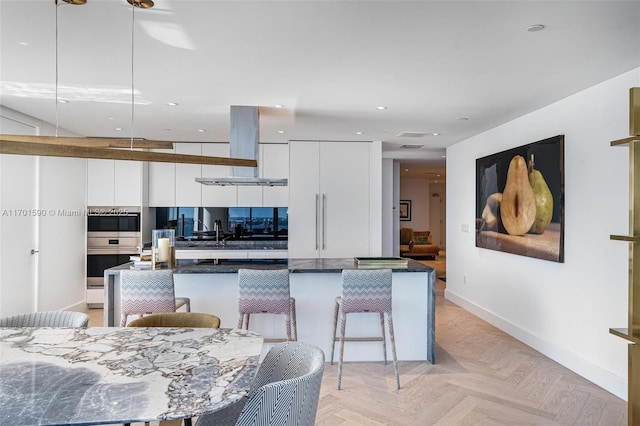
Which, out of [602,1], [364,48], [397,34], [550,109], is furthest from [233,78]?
[550,109]

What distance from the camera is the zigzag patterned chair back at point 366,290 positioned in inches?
127

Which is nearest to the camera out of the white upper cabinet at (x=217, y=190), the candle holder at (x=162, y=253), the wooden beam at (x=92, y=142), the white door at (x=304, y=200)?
the wooden beam at (x=92, y=142)

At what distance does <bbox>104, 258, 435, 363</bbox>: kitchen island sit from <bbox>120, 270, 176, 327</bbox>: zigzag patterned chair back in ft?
2.11

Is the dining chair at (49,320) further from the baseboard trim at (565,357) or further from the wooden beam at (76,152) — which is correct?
the baseboard trim at (565,357)

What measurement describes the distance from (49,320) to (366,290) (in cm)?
213

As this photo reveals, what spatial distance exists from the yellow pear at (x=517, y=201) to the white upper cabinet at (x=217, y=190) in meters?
3.78

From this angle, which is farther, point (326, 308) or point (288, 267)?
point (326, 308)

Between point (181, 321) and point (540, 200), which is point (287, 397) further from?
point (540, 200)

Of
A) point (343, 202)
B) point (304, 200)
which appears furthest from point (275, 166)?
point (343, 202)

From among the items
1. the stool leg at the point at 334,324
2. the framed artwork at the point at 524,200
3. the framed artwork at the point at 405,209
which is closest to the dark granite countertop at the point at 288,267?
the stool leg at the point at 334,324

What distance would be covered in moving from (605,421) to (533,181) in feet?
7.14

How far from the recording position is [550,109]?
3898mm

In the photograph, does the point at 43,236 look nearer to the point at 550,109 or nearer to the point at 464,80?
the point at 464,80

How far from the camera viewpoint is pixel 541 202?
153 inches
